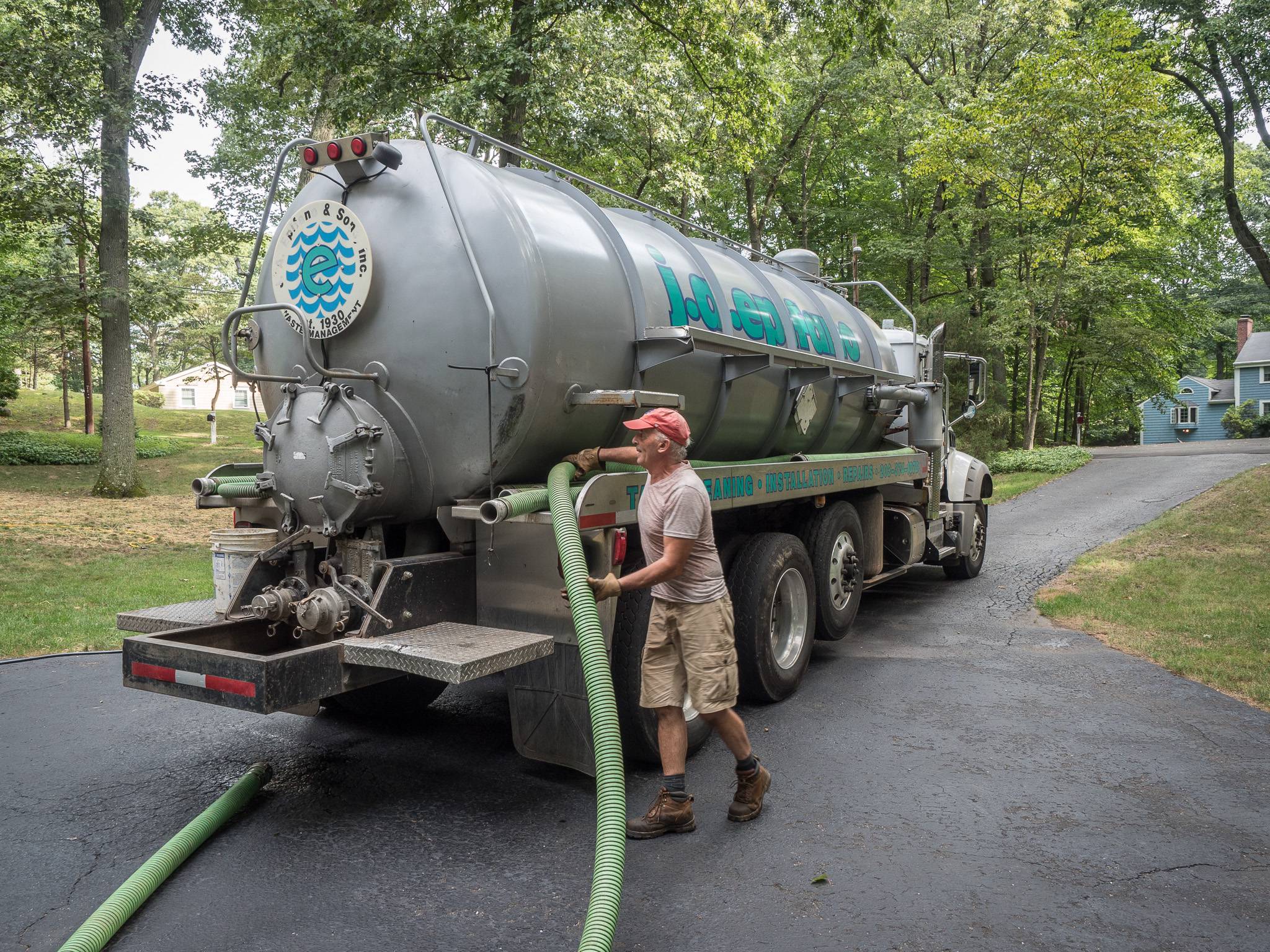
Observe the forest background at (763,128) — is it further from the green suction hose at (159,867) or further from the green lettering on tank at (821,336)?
the green suction hose at (159,867)

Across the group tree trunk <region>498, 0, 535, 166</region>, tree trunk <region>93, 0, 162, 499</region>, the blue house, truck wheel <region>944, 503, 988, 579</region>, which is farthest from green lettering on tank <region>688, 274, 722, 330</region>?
the blue house

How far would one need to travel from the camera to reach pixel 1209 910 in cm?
330

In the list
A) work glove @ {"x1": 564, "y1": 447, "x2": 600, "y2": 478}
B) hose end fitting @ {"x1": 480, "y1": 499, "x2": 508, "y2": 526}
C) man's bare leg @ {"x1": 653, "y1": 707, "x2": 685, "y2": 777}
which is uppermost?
work glove @ {"x1": 564, "y1": 447, "x2": 600, "y2": 478}

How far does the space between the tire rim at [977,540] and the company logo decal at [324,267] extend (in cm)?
804

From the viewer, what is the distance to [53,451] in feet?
73.7

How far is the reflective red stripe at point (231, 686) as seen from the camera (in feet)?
11.6

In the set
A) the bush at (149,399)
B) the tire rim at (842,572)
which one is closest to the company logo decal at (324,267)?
the tire rim at (842,572)

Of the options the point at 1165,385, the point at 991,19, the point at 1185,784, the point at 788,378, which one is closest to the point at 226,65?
the point at 788,378

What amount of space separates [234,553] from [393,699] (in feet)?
4.97

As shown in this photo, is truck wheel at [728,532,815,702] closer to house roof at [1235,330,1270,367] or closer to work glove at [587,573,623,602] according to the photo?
work glove at [587,573,623,602]

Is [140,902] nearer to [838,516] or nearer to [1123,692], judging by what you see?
[838,516]

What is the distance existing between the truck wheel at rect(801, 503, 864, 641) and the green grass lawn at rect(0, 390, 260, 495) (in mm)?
14949

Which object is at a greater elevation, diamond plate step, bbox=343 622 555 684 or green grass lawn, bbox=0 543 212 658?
diamond plate step, bbox=343 622 555 684

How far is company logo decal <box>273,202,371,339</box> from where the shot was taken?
434 cm
